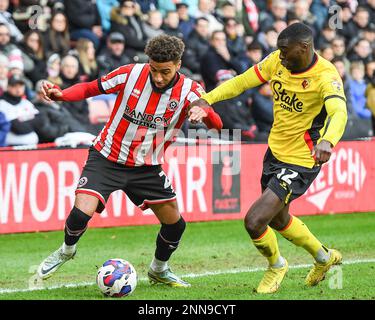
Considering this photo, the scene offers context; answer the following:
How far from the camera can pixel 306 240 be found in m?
8.98

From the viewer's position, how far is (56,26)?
1505 cm

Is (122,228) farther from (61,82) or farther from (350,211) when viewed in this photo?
(350,211)

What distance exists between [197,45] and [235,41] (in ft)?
3.11

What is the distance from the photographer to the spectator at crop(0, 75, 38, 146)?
1377cm

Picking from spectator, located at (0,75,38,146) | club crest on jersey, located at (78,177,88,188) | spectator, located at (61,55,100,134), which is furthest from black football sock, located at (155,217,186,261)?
spectator, located at (61,55,100,134)

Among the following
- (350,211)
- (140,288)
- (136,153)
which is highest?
(136,153)

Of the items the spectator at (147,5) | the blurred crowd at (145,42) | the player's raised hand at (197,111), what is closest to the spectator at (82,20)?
the blurred crowd at (145,42)

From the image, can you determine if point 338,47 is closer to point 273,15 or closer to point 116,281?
point 273,15

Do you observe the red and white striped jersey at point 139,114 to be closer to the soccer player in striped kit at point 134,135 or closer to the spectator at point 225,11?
the soccer player in striped kit at point 134,135

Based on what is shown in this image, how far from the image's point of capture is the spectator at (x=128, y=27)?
15.9 m

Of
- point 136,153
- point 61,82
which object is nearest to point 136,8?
point 61,82

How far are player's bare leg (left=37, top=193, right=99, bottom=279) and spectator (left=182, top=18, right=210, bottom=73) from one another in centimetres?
792

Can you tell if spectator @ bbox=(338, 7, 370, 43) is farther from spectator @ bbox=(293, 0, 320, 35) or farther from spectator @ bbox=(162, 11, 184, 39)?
spectator @ bbox=(162, 11, 184, 39)

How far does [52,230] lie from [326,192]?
460cm
